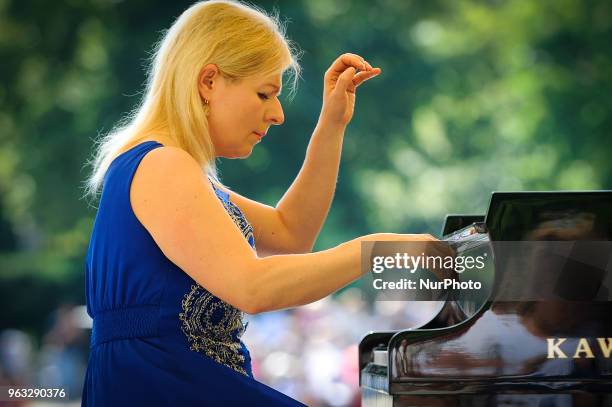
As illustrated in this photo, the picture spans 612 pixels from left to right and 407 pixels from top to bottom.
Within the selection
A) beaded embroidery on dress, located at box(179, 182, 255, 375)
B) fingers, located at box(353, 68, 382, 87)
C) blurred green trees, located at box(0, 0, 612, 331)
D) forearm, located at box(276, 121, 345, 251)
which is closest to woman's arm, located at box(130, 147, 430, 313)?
beaded embroidery on dress, located at box(179, 182, 255, 375)

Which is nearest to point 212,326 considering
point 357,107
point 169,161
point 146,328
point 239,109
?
point 146,328

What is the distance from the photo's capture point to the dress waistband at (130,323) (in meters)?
2.11

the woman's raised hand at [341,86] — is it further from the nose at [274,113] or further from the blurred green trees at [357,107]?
the blurred green trees at [357,107]

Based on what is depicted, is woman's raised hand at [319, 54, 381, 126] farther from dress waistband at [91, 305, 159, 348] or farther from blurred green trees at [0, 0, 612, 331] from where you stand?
blurred green trees at [0, 0, 612, 331]

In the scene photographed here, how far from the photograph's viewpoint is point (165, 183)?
2053mm

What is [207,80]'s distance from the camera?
226cm

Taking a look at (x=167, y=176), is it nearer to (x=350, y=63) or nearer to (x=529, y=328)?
(x=350, y=63)

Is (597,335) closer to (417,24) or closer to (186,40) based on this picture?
(186,40)

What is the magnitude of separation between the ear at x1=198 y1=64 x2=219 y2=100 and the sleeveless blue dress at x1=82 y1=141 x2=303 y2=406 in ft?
0.62

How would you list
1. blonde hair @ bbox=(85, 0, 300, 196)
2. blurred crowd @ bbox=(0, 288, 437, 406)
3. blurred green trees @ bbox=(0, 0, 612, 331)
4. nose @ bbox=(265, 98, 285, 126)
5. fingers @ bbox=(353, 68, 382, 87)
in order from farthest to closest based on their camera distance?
1. blurred green trees @ bbox=(0, 0, 612, 331)
2. blurred crowd @ bbox=(0, 288, 437, 406)
3. fingers @ bbox=(353, 68, 382, 87)
4. nose @ bbox=(265, 98, 285, 126)
5. blonde hair @ bbox=(85, 0, 300, 196)

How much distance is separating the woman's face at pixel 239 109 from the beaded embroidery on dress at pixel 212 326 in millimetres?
148

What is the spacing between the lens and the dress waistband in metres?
2.11

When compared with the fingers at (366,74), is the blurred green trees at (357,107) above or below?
above

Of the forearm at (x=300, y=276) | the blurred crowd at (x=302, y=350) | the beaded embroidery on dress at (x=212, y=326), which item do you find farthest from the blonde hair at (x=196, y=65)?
the blurred crowd at (x=302, y=350)
